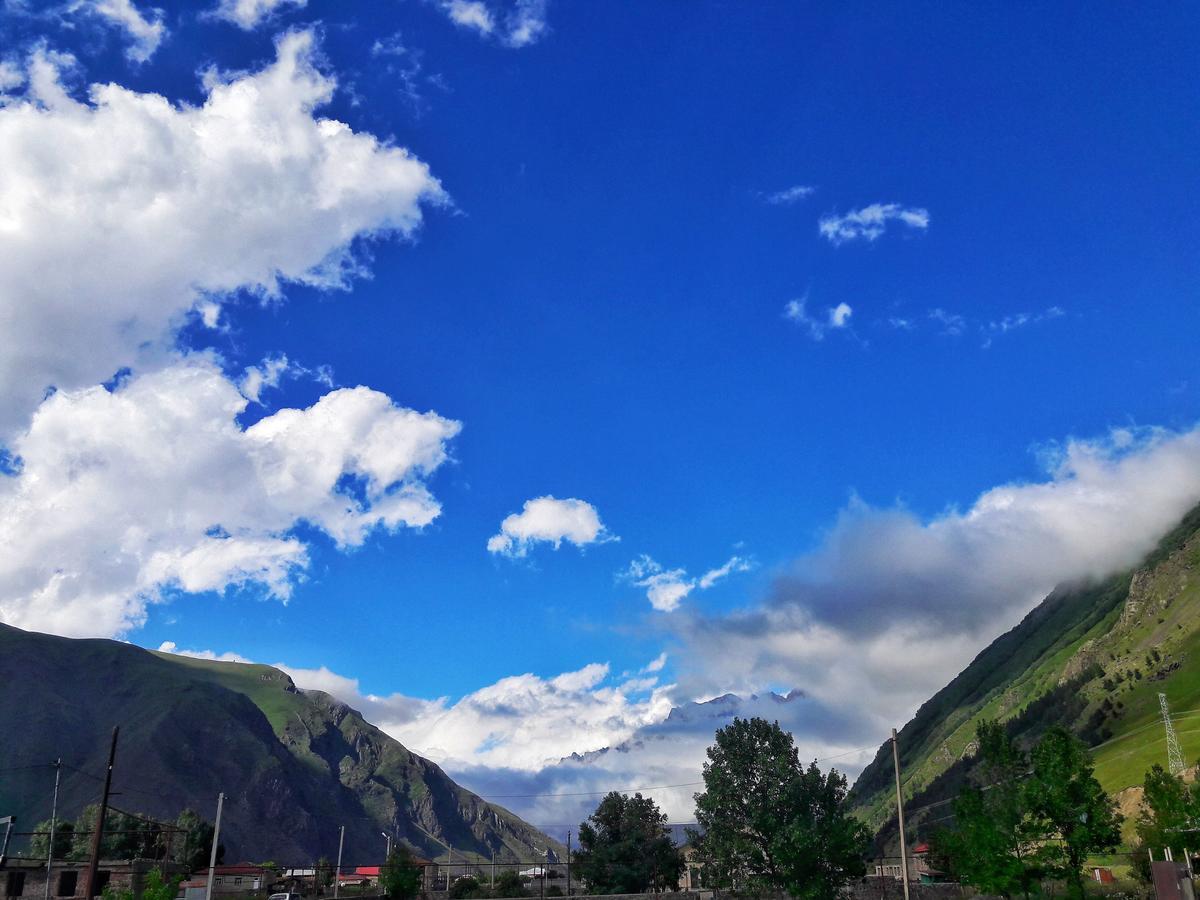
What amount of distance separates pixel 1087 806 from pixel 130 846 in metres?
141

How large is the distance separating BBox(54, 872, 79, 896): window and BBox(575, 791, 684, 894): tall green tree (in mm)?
56845

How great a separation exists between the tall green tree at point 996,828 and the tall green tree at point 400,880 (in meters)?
67.2

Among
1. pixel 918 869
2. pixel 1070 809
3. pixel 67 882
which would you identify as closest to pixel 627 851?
pixel 67 882

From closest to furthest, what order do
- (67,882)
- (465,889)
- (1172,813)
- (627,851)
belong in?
1. (1172,813)
2. (67,882)
3. (627,851)
4. (465,889)

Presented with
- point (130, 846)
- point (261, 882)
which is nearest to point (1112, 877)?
point (261, 882)

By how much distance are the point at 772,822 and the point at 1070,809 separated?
28344 millimetres

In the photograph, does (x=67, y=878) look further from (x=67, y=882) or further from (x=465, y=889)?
(x=465, y=889)

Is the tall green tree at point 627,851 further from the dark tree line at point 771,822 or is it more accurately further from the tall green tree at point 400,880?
the dark tree line at point 771,822

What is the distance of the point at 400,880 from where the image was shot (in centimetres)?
10869

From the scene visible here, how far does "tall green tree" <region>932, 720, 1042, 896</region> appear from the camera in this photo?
189ft

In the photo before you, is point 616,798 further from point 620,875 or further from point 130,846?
point 130,846

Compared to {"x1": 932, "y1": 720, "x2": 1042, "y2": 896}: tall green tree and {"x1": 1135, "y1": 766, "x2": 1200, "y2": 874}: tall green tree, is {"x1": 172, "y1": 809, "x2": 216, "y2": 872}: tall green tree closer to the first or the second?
{"x1": 932, "y1": 720, "x2": 1042, "y2": 896}: tall green tree

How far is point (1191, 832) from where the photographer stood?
66.4m

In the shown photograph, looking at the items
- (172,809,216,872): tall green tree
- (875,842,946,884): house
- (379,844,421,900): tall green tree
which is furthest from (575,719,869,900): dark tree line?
(172,809,216,872): tall green tree
